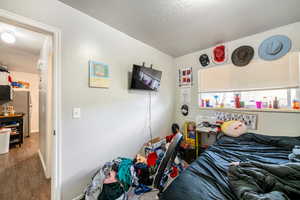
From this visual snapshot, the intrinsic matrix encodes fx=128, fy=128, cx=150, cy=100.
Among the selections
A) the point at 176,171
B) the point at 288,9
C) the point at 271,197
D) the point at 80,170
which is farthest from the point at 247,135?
the point at 80,170

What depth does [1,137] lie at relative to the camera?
Result: 2.89m

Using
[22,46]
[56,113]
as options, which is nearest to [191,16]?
[56,113]

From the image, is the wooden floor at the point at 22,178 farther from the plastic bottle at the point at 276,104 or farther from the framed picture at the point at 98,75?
the plastic bottle at the point at 276,104

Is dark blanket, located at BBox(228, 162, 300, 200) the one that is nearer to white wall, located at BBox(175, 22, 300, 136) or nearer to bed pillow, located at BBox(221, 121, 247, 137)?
bed pillow, located at BBox(221, 121, 247, 137)

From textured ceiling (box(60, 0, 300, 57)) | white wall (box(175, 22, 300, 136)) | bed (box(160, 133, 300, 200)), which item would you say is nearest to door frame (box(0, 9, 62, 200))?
textured ceiling (box(60, 0, 300, 57))

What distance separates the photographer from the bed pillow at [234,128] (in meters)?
2.11

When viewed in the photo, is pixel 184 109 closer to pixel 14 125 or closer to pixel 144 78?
pixel 144 78

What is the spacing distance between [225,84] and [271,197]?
6.80 ft

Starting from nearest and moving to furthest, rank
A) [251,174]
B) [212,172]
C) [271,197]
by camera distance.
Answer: [271,197]
[251,174]
[212,172]

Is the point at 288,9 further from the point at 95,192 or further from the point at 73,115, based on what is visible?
the point at 95,192

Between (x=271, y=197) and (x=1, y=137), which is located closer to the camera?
(x=271, y=197)

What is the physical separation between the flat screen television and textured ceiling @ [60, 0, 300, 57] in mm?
574

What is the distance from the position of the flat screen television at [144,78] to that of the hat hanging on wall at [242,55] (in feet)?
4.61

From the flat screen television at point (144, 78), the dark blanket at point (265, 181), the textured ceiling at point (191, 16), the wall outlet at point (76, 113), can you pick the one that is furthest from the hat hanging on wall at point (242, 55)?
the wall outlet at point (76, 113)
